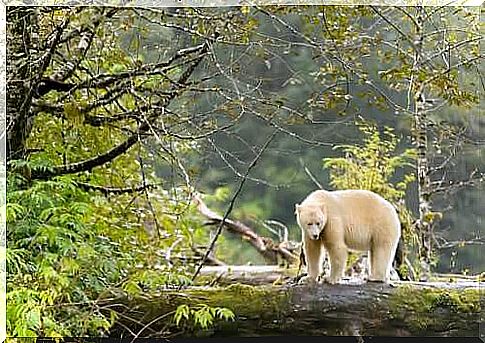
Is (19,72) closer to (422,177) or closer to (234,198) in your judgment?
(234,198)

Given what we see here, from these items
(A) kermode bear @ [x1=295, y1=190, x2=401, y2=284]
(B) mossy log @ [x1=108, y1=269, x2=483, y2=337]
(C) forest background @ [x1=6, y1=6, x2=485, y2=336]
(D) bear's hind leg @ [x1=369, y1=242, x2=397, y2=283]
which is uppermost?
(C) forest background @ [x1=6, y1=6, x2=485, y2=336]

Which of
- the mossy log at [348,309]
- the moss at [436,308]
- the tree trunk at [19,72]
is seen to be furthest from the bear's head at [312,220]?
the tree trunk at [19,72]

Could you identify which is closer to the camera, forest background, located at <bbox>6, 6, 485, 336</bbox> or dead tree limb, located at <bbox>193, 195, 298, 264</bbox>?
forest background, located at <bbox>6, 6, 485, 336</bbox>

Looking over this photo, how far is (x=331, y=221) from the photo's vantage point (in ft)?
11.4

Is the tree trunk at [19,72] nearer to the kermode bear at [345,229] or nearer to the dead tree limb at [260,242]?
the dead tree limb at [260,242]

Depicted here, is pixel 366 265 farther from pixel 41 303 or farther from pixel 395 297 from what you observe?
pixel 41 303

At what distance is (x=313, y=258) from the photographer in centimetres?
352

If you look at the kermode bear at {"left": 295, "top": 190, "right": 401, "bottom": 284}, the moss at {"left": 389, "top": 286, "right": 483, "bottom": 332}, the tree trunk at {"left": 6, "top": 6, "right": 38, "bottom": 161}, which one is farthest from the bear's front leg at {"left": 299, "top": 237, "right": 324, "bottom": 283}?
the tree trunk at {"left": 6, "top": 6, "right": 38, "bottom": 161}

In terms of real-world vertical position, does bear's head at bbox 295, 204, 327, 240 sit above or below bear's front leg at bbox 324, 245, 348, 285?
above

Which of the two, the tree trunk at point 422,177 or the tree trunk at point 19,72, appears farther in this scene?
the tree trunk at point 422,177

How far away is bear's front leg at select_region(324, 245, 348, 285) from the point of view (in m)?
3.49

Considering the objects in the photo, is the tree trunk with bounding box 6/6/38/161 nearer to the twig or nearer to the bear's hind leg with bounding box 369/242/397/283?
the twig

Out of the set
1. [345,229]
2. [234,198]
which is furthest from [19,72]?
[345,229]

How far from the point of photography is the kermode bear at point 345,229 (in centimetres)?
347
